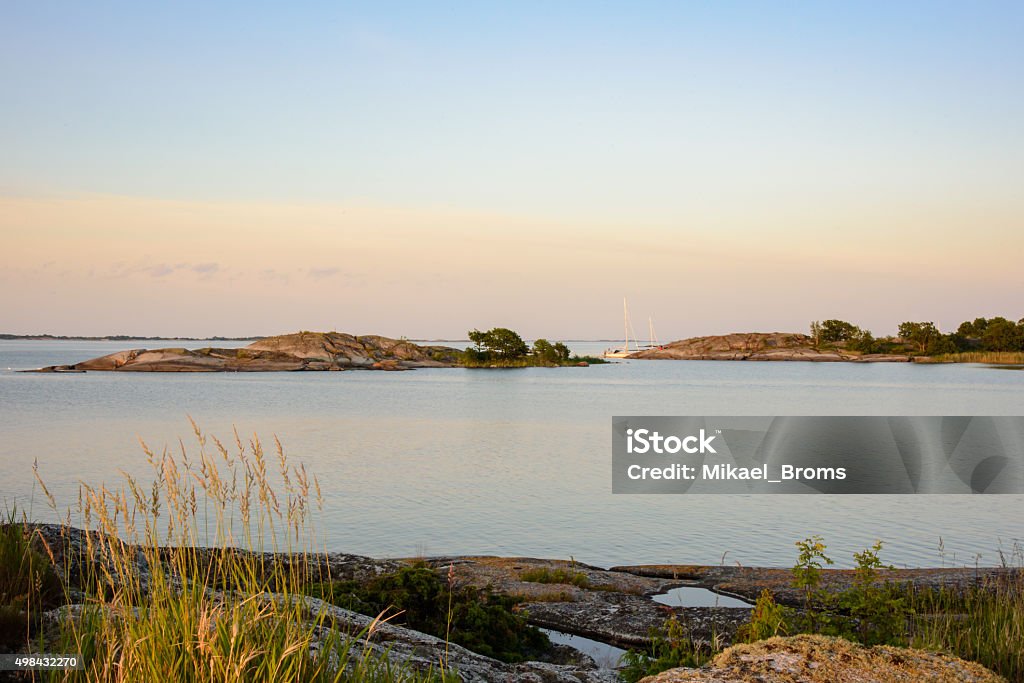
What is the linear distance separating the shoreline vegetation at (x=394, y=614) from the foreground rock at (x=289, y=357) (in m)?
104

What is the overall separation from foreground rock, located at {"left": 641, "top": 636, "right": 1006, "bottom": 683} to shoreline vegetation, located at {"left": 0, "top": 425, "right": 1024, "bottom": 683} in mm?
16

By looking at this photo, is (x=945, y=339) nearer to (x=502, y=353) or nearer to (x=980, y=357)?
(x=980, y=357)

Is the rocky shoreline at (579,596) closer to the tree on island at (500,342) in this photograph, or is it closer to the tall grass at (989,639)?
the tall grass at (989,639)

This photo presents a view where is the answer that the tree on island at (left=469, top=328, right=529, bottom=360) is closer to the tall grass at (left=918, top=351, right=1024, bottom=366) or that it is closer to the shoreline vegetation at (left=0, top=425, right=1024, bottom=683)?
the tall grass at (left=918, top=351, right=1024, bottom=366)

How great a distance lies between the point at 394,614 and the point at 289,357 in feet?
378

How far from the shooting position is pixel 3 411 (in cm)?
5322

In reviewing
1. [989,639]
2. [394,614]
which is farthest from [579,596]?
[989,639]

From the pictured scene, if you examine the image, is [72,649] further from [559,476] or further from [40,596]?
[559,476]

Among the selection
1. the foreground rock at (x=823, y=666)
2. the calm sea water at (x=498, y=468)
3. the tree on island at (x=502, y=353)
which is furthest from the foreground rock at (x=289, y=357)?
the foreground rock at (x=823, y=666)

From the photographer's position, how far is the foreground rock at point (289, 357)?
110 metres

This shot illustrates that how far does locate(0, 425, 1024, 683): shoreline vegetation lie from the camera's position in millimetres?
4832

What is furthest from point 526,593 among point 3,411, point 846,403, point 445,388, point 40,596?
point 445,388

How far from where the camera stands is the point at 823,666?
4684 mm

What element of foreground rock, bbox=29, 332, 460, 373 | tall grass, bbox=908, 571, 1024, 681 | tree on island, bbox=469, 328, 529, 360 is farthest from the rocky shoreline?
tree on island, bbox=469, 328, 529, 360
